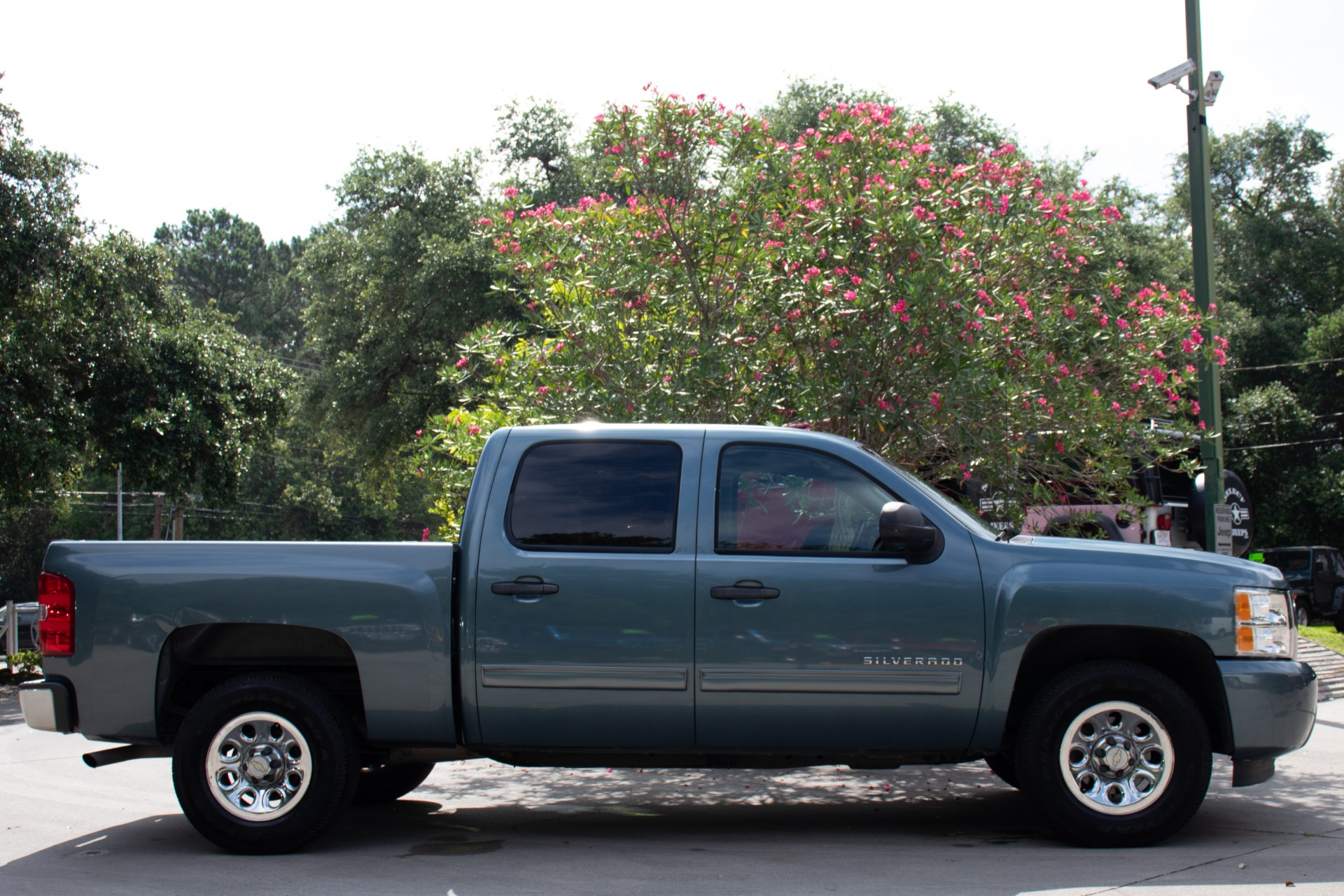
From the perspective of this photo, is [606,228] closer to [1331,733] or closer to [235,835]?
[235,835]

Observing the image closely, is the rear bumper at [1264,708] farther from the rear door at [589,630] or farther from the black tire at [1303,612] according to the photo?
the black tire at [1303,612]

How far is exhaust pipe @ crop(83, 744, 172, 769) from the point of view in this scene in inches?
226

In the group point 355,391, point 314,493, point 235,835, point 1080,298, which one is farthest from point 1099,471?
point 314,493

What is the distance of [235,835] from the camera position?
18.3 ft

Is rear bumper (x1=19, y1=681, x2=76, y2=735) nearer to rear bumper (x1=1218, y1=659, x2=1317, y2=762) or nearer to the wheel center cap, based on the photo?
the wheel center cap

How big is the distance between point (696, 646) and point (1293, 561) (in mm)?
25246

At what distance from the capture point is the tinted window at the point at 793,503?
564 cm

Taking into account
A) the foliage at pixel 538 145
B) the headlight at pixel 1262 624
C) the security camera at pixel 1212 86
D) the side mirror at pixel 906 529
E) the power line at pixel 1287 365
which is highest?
the foliage at pixel 538 145

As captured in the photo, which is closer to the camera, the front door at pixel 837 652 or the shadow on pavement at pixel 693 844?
the shadow on pavement at pixel 693 844

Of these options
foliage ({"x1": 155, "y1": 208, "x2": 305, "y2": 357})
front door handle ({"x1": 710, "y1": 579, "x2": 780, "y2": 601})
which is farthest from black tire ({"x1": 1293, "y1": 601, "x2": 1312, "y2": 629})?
foliage ({"x1": 155, "y1": 208, "x2": 305, "y2": 357})

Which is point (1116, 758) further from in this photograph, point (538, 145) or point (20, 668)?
point (538, 145)

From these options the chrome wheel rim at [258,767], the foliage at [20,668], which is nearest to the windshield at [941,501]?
the chrome wheel rim at [258,767]

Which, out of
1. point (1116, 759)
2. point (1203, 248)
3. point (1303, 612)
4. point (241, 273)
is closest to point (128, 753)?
point (1116, 759)

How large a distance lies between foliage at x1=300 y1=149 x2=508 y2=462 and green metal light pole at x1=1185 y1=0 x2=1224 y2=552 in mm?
13656
